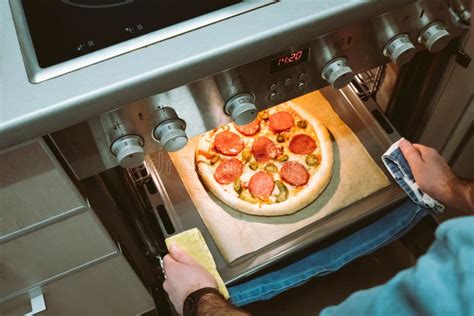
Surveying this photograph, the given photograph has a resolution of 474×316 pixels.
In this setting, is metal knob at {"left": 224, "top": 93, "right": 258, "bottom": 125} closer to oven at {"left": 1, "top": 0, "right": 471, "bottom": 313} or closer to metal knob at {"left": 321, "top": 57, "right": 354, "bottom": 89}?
oven at {"left": 1, "top": 0, "right": 471, "bottom": 313}

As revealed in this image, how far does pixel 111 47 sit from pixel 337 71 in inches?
14.7

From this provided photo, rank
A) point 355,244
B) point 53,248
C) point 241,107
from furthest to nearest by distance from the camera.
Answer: point 355,244 < point 53,248 < point 241,107

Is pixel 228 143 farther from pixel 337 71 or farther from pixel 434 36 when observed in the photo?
pixel 434 36

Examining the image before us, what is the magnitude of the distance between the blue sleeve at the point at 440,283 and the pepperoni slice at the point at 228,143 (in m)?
0.75

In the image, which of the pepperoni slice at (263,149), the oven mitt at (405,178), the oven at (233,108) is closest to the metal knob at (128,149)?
the oven at (233,108)

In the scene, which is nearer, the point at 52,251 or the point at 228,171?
the point at 52,251

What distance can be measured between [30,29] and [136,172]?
480 millimetres

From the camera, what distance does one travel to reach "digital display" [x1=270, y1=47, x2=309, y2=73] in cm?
78

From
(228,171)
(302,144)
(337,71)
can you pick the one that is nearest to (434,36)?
(337,71)

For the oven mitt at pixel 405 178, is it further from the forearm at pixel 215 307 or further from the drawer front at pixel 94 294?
the drawer front at pixel 94 294

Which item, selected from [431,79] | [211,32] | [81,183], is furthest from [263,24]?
[431,79]

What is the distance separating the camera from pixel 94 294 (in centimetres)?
109

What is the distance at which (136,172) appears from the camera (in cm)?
115

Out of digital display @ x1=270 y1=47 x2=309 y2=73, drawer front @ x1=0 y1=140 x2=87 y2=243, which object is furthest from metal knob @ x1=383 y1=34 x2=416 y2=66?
drawer front @ x1=0 y1=140 x2=87 y2=243
